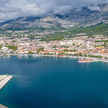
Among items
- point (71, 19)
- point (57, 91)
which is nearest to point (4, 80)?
point (57, 91)

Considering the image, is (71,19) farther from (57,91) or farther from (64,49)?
(57,91)

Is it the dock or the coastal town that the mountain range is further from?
the dock

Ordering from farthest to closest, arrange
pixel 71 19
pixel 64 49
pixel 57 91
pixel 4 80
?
pixel 71 19, pixel 64 49, pixel 4 80, pixel 57 91

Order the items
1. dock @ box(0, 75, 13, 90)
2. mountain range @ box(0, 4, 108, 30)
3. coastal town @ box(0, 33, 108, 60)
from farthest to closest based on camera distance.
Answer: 1. mountain range @ box(0, 4, 108, 30)
2. coastal town @ box(0, 33, 108, 60)
3. dock @ box(0, 75, 13, 90)

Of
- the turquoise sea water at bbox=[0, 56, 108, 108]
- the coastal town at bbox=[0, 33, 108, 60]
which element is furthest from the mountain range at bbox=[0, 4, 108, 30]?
the turquoise sea water at bbox=[0, 56, 108, 108]

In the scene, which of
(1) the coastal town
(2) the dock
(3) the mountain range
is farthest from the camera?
(3) the mountain range

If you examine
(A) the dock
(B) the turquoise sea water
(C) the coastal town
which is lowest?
(B) the turquoise sea water

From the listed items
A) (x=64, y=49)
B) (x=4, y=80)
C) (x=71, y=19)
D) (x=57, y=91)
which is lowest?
(x=57, y=91)

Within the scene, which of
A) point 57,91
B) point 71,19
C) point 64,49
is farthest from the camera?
point 71,19

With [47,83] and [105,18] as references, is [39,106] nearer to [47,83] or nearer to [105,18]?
[47,83]

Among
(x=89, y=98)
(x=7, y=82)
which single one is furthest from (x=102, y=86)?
(x=7, y=82)

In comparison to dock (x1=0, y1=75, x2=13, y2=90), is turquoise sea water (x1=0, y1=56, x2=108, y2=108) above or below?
below
